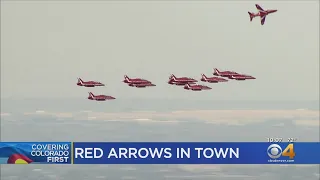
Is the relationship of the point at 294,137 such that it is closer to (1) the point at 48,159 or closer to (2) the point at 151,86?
(2) the point at 151,86

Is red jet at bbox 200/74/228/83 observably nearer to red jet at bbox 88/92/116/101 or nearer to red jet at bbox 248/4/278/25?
red jet at bbox 248/4/278/25

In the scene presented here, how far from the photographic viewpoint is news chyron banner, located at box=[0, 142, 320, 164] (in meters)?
43.0

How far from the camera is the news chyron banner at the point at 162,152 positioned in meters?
43.0

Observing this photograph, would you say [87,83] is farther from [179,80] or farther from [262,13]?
[262,13]

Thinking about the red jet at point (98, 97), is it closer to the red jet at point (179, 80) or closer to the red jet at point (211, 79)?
the red jet at point (179, 80)

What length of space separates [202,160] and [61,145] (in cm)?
1088

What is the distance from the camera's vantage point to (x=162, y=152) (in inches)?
1698

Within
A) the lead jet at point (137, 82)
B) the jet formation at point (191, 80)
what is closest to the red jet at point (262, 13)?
the jet formation at point (191, 80)

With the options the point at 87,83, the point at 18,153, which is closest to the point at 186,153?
the point at 87,83

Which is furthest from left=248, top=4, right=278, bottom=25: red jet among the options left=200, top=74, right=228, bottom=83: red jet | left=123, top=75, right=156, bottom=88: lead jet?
left=123, top=75, right=156, bottom=88: lead jet

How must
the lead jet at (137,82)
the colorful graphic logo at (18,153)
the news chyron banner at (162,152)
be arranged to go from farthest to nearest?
the lead jet at (137,82), the colorful graphic logo at (18,153), the news chyron banner at (162,152)

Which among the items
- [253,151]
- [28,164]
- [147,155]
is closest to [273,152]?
[253,151]

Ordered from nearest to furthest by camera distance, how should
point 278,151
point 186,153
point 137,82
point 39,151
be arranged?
point 186,153 → point 39,151 → point 278,151 → point 137,82

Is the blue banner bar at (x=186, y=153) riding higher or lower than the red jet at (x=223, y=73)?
lower
